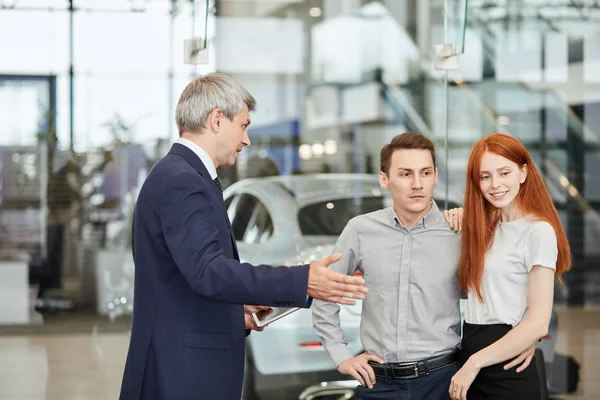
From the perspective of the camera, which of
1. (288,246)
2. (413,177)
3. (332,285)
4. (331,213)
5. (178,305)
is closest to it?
(332,285)

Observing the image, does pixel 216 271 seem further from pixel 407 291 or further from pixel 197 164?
pixel 407 291

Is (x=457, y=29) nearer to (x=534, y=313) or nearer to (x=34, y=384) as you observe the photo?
(x=534, y=313)

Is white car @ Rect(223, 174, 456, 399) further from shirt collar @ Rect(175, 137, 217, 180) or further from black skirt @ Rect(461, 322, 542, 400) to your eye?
shirt collar @ Rect(175, 137, 217, 180)

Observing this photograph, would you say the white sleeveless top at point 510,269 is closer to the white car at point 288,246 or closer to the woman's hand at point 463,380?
the woman's hand at point 463,380

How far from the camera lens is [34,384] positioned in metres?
4.43

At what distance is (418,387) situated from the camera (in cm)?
265

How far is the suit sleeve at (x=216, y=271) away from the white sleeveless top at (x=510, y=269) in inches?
25.9

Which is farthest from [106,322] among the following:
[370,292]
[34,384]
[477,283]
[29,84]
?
[477,283]

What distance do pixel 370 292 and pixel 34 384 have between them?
2.33m

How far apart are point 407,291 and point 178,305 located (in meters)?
0.73

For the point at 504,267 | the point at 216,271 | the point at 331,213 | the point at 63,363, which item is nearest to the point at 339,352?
the point at 504,267

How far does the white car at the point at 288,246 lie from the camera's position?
14.2 ft

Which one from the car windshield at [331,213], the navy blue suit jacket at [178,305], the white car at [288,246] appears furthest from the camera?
the car windshield at [331,213]

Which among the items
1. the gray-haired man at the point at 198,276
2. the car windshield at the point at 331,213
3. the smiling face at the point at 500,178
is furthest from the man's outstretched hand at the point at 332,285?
the car windshield at the point at 331,213
